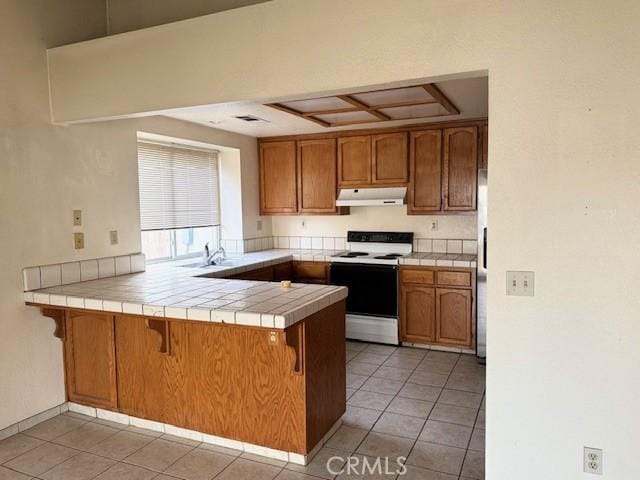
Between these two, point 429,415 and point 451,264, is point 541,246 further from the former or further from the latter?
point 451,264

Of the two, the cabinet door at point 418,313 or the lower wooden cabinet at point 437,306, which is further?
A: the cabinet door at point 418,313

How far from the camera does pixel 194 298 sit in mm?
2723

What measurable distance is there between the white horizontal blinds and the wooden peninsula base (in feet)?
4.36

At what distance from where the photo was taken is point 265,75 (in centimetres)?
239

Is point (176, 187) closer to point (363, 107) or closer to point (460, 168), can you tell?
point (363, 107)

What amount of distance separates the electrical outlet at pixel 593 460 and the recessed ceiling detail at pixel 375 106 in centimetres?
213

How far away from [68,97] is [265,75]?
1.52m

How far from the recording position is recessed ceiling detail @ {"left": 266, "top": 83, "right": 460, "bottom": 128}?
3172 mm

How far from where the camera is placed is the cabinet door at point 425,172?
4.50m

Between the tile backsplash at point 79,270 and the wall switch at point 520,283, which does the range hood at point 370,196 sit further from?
the wall switch at point 520,283

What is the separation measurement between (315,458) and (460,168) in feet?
9.72

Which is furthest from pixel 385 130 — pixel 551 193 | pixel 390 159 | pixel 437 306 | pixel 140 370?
pixel 140 370

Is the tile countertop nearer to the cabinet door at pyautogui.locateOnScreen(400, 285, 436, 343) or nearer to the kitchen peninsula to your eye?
the cabinet door at pyautogui.locateOnScreen(400, 285, 436, 343)

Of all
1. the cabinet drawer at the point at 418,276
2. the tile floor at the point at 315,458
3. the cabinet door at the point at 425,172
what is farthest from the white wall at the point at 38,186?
the cabinet door at the point at 425,172
